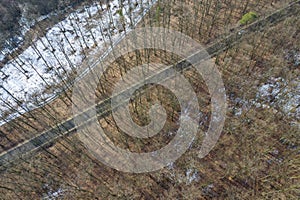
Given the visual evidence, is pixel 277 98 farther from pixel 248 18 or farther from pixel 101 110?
pixel 101 110

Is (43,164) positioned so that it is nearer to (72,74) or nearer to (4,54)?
(72,74)

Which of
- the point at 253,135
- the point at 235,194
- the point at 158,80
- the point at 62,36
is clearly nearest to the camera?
the point at 235,194

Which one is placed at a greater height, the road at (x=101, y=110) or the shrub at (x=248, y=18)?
the shrub at (x=248, y=18)

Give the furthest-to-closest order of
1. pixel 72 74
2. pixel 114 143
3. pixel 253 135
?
pixel 72 74 → pixel 114 143 → pixel 253 135

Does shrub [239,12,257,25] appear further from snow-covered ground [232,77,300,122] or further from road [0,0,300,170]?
snow-covered ground [232,77,300,122]

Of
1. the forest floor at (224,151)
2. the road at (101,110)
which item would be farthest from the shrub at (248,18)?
the forest floor at (224,151)

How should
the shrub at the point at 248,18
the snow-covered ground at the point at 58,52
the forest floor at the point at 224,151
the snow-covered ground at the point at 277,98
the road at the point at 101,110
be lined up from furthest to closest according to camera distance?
the shrub at the point at 248,18 → the snow-covered ground at the point at 58,52 → the road at the point at 101,110 → the snow-covered ground at the point at 277,98 → the forest floor at the point at 224,151

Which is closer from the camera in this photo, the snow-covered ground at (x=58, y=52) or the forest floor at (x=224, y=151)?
the forest floor at (x=224, y=151)

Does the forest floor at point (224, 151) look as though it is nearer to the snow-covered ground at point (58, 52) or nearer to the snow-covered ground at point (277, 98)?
the snow-covered ground at point (277, 98)

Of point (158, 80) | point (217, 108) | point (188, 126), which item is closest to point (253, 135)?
point (217, 108)
